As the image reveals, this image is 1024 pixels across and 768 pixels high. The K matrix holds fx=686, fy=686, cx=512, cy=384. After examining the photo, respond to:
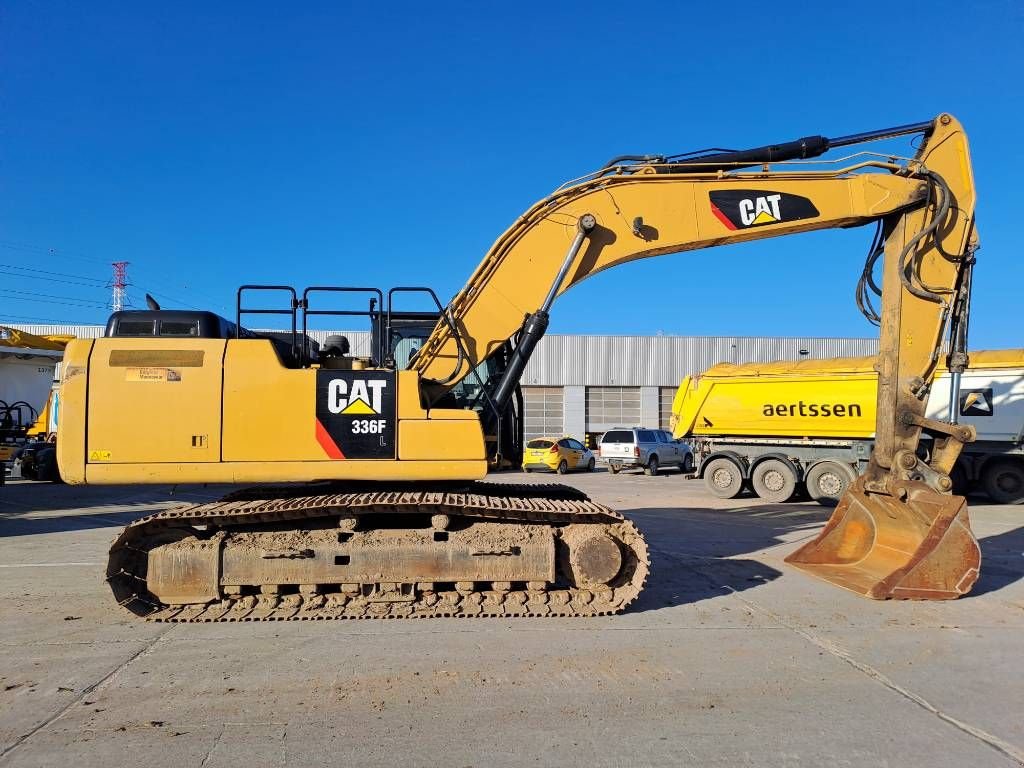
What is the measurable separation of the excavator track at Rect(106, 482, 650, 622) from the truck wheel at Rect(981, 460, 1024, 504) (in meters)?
13.5

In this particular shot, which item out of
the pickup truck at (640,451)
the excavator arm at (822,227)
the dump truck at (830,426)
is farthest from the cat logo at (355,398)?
the pickup truck at (640,451)

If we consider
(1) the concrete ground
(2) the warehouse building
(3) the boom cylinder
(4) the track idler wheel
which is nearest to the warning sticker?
(1) the concrete ground

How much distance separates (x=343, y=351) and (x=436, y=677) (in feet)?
12.1

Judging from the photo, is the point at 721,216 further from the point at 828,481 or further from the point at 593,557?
the point at 828,481

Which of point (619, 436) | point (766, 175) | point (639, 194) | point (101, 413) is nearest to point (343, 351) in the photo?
point (101, 413)

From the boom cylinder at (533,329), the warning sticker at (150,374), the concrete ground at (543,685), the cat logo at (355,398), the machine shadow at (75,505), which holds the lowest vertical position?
the machine shadow at (75,505)

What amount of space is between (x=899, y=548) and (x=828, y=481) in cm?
851

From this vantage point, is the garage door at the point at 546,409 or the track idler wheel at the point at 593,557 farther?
the garage door at the point at 546,409

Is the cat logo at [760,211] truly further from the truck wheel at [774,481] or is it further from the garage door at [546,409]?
the garage door at [546,409]

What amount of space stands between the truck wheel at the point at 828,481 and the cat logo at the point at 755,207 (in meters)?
9.43

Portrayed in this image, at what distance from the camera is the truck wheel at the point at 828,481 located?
48.9ft

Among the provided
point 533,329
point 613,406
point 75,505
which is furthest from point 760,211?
point 613,406

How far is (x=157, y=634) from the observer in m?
5.54

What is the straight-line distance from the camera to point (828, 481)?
49.8 feet
